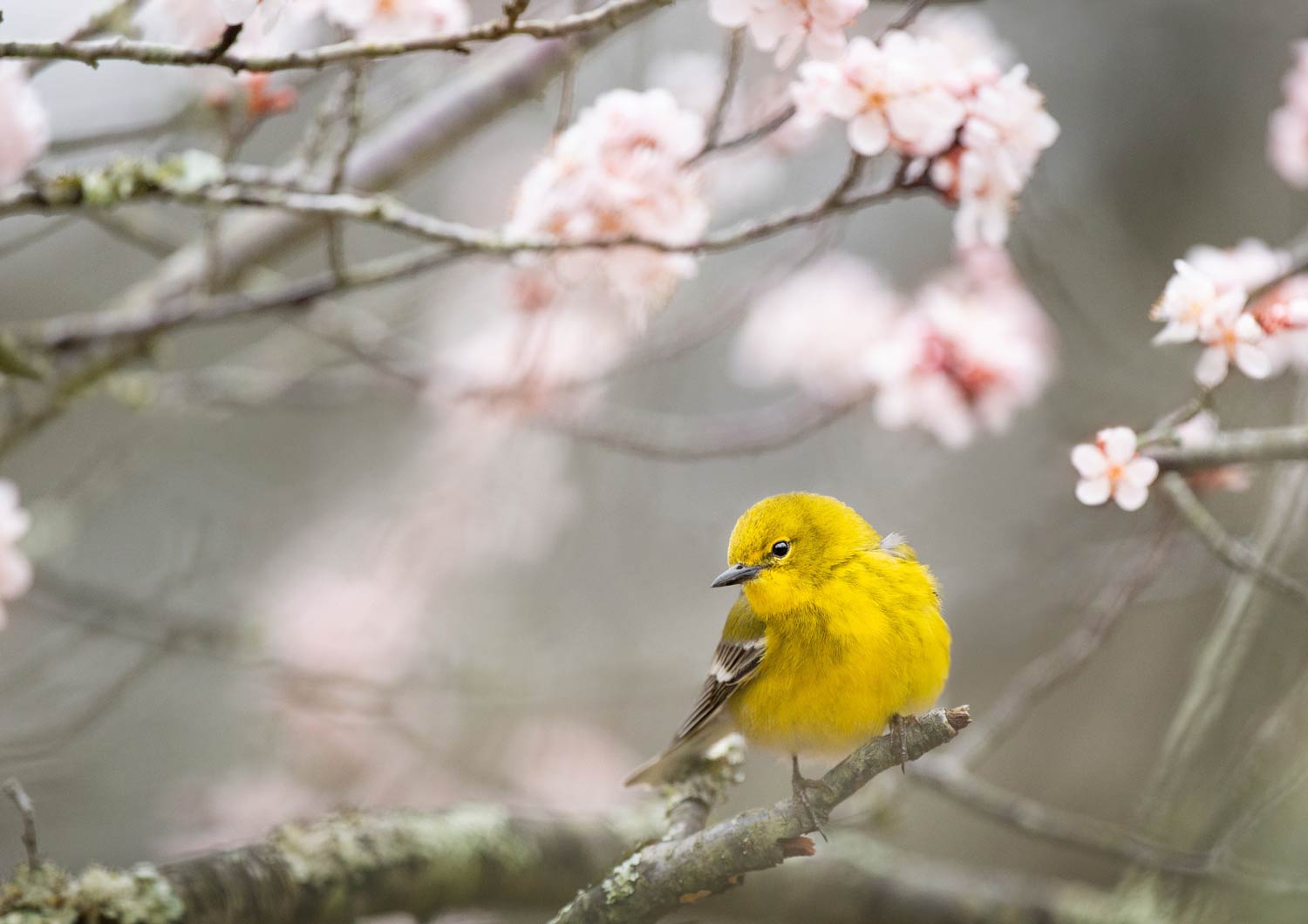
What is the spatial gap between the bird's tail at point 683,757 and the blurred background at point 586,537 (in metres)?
0.65

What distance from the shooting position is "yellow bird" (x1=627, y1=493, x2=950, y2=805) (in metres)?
2.10

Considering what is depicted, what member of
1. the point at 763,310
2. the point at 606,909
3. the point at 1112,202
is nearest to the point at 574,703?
the point at 763,310

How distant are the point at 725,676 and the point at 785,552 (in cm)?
31

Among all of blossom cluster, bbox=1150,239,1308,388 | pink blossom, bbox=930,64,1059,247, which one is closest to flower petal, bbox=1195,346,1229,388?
blossom cluster, bbox=1150,239,1308,388

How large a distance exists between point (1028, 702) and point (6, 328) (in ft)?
8.66

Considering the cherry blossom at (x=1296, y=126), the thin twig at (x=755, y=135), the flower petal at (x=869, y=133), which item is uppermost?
the cherry blossom at (x=1296, y=126)

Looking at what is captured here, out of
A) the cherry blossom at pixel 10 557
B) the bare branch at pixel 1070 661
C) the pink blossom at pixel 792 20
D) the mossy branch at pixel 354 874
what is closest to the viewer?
the pink blossom at pixel 792 20

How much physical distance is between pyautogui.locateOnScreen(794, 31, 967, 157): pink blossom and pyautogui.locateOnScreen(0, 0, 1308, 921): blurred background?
115cm

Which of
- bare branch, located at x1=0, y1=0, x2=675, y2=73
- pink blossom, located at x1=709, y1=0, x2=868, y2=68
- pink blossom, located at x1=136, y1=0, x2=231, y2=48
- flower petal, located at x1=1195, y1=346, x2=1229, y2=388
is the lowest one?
flower petal, located at x1=1195, y1=346, x2=1229, y2=388

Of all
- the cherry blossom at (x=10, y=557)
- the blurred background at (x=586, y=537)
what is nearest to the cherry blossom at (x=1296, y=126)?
the blurred background at (x=586, y=537)

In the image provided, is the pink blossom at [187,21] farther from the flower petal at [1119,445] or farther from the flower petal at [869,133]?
the flower petal at [1119,445]

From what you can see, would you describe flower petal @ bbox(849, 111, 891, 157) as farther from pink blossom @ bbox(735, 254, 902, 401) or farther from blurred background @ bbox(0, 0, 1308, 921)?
pink blossom @ bbox(735, 254, 902, 401)

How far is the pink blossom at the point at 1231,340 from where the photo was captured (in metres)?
1.85

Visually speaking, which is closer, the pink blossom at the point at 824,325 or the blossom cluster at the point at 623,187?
the blossom cluster at the point at 623,187
